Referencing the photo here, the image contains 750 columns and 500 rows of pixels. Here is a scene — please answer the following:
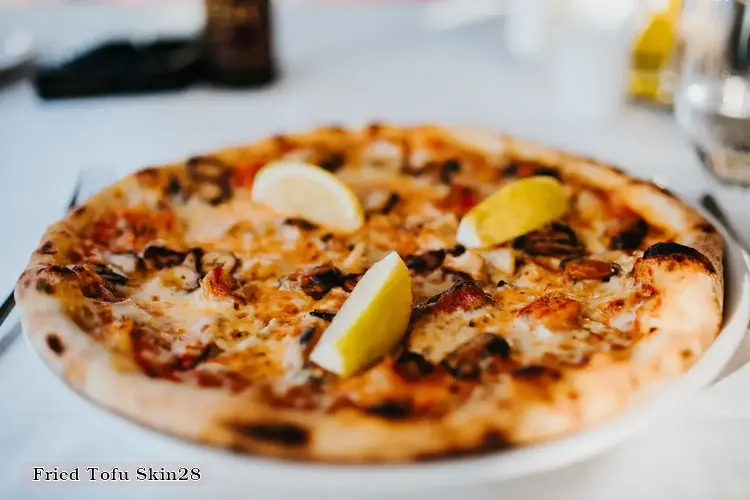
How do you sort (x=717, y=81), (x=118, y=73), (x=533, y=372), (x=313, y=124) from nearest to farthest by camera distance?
(x=533, y=372), (x=717, y=81), (x=313, y=124), (x=118, y=73)

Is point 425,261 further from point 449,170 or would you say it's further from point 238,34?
point 238,34

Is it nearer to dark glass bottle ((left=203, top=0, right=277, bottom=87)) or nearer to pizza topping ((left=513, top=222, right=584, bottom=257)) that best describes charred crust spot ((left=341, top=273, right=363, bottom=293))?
pizza topping ((left=513, top=222, right=584, bottom=257))

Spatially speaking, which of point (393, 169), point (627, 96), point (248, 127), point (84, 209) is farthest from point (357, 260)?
point (627, 96)

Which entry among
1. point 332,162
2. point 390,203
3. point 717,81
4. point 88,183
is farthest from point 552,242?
point 88,183

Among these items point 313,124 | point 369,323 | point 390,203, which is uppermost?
point 369,323

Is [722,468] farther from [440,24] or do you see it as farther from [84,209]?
[440,24]

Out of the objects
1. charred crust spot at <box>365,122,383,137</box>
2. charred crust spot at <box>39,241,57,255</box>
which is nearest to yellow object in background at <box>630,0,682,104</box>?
charred crust spot at <box>365,122,383,137</box>
